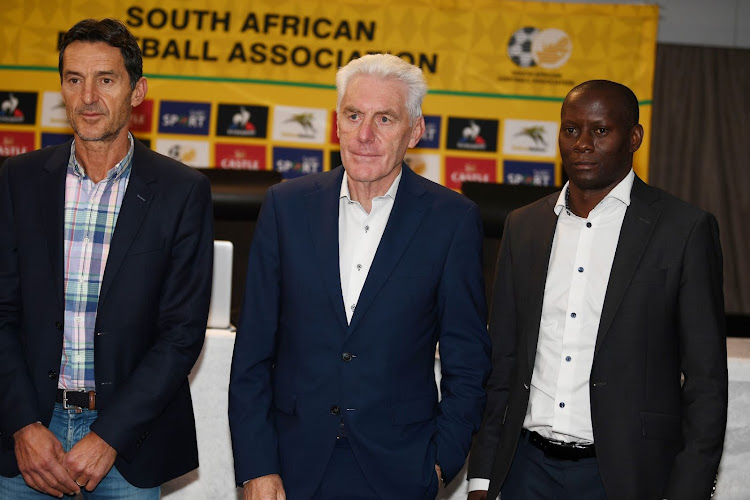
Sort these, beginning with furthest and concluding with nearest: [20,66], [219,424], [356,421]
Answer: [20,66] < [219,424] < [356,421]

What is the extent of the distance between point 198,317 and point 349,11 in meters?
4.71

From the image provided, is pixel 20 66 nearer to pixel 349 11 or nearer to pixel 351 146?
pixel 349 11

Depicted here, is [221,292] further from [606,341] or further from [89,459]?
[606,341]

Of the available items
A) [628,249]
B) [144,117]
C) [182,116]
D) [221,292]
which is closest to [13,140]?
[144,117]

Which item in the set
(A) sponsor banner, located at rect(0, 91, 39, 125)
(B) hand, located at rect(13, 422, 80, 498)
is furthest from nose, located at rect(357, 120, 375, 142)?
(A) sponsor banner, located at rect(0, 91, 39, 125)

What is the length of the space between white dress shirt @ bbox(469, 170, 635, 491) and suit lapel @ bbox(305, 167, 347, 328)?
551 mm

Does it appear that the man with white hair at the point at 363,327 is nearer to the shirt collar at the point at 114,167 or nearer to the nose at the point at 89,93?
Result: the shirt collar at the point at 114,167

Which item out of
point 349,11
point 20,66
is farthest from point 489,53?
point 20,66

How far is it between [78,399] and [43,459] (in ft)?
0.51

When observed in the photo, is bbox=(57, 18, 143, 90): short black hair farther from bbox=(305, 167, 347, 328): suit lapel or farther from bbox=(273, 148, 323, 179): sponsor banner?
bbox=(273, 148, 323, 179): sponsor banner

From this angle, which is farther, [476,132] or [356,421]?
[476,132]

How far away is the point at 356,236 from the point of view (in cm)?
209

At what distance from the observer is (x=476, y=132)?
6.51 m

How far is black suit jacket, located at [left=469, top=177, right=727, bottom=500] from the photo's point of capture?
6.61 ft
